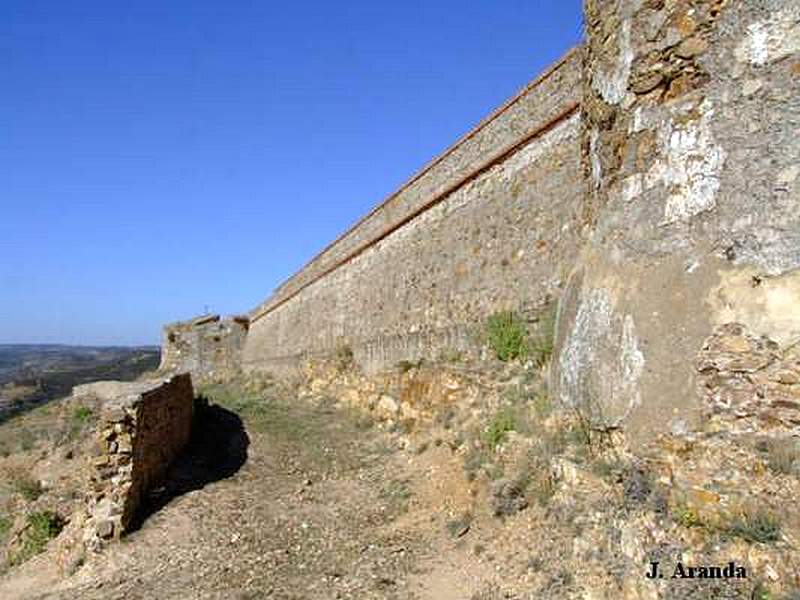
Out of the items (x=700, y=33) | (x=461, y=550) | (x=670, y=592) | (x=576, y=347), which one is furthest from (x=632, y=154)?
(x=461, y=550)

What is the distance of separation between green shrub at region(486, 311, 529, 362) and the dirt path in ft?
4.19

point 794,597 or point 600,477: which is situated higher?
point 600,477

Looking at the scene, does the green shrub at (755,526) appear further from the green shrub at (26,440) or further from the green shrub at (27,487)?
the green shrub at (26,440)

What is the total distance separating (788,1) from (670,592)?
2994 mm

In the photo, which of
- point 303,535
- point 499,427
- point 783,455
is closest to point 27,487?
point 303,535

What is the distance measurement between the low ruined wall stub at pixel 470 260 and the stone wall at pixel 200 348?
38.6 ft

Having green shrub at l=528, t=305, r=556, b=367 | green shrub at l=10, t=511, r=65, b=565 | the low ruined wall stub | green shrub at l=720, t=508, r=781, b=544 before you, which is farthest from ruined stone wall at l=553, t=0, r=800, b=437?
green shrub at l=10, t=511, r=65, b=565

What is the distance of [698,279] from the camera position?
3385 millimetres

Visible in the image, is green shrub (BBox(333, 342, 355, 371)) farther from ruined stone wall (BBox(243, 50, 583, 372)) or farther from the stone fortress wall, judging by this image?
the stone fortress wall

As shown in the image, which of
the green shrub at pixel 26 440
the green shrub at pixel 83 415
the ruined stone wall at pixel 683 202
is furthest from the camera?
the green shrub at pixel 83 415

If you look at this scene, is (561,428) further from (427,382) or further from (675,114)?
(427,382)

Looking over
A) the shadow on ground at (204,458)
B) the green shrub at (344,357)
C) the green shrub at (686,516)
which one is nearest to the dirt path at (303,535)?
the shadow on ground at (204,458)

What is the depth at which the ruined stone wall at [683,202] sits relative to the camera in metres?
3.15

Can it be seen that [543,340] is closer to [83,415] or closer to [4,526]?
[4,526]
